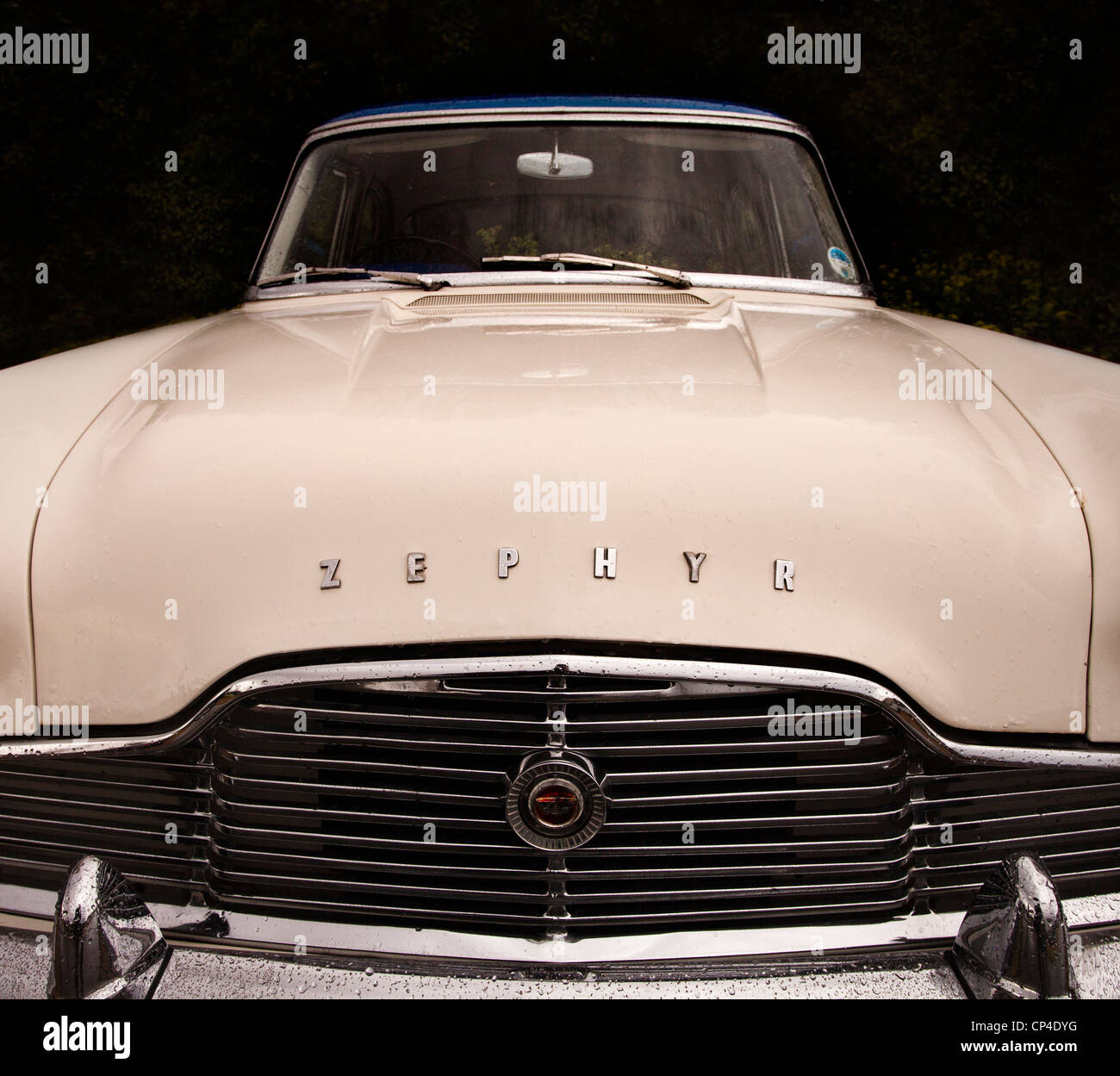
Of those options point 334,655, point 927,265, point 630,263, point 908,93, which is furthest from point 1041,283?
point 334,655

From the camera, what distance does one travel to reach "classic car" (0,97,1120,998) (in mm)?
1403

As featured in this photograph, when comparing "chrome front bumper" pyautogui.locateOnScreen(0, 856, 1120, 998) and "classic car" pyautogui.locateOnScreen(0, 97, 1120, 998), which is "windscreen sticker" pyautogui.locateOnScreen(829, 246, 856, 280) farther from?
"chrome front bumper" pyautogui.locateOnScreen(0, 856, 1120, 998)

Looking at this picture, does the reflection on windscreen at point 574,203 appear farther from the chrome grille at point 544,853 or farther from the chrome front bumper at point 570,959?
the chrome front bumper at point 570,959

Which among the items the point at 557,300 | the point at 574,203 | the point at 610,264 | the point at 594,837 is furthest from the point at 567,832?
the point at 574,203

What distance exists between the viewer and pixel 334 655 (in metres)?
1.43

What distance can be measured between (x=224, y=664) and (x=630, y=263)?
1.58 metres

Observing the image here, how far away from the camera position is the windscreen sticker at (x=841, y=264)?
9.57ft

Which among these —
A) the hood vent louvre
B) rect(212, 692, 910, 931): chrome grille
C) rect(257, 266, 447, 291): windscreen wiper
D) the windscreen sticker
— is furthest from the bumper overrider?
the windscreen sticker

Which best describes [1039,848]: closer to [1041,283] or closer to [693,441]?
[693,441]

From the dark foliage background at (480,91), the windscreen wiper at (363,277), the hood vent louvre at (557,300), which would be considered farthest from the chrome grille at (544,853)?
the dark foliage background at (480,91)

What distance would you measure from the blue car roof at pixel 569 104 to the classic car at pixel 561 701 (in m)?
1.64

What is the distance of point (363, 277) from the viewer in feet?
8.86

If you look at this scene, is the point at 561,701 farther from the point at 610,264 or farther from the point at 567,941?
the point at 610,264

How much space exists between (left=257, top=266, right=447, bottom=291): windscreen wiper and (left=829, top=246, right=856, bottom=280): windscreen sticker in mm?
1079
